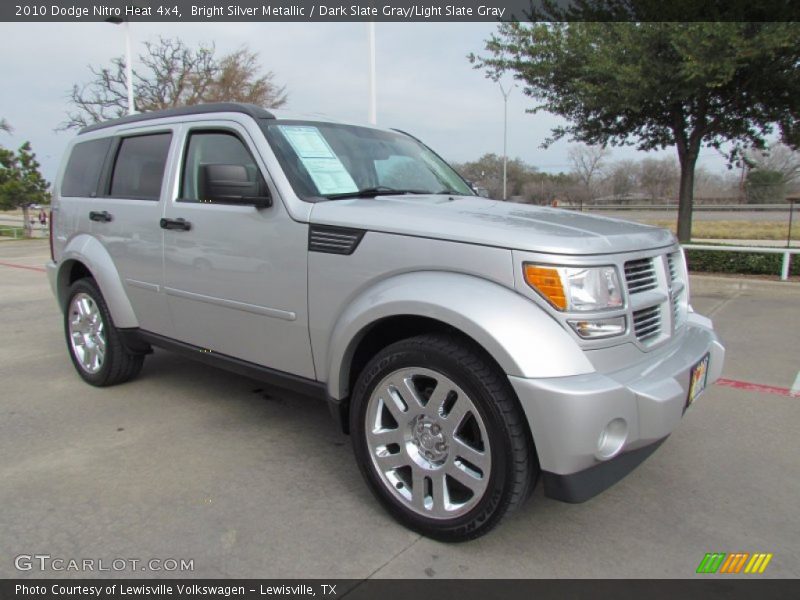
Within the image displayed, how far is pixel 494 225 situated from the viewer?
7.90 ft

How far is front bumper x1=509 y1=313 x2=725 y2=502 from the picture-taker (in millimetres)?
2072

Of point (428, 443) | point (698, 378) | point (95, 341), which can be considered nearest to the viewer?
point (428, 443)

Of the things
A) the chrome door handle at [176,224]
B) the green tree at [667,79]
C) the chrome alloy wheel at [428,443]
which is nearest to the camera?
the chrome alloy wheel at [428,443]

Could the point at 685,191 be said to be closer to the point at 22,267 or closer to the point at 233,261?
the point at 233,261

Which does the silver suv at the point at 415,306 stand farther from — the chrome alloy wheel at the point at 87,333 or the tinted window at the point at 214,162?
the chrome alloy wheel at the point at 87,333

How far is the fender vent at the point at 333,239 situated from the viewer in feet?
8.69

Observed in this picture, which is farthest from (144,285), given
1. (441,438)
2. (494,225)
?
(494,225)

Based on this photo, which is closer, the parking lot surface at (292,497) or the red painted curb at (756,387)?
the parking lot surface at (292,497)

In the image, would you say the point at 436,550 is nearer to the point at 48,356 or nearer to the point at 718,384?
the point at 718,384

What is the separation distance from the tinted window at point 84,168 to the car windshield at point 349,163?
192 cm

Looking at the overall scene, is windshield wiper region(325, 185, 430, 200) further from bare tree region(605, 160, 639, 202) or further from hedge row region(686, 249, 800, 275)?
bare tree region(605, 160, 639, 202)

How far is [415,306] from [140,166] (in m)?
2.56

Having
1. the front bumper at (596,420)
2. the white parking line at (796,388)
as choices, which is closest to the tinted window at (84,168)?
the front bumper at (596,420)
